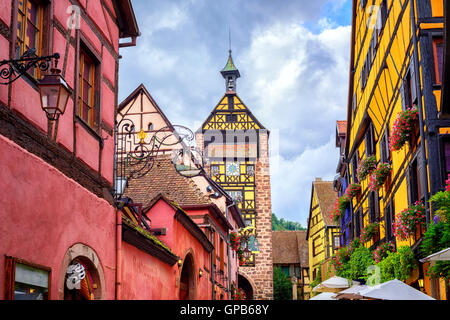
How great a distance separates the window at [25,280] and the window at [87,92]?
8.02ft

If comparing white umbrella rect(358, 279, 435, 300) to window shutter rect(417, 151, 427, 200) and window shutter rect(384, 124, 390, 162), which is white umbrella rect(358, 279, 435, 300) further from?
window shutter rect(384, 124, 390, 162)

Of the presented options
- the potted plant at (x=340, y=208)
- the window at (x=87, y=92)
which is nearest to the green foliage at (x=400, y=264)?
the window at (x=87, y=92)

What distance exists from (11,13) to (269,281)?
3333 centimetres

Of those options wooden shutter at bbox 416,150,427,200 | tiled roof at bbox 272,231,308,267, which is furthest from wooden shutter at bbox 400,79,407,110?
tiled roof at bbox 272,231,308,267

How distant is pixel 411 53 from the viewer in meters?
13.0

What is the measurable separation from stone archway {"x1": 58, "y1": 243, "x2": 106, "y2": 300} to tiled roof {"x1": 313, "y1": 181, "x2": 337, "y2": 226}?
27.8 metres

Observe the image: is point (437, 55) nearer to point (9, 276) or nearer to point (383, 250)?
point (383, 250)

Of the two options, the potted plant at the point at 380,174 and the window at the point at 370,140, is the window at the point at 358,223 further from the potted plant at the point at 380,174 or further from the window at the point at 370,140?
the potted plant at the point at 380,174

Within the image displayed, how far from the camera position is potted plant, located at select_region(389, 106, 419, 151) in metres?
12.7

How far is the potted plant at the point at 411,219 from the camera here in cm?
1226

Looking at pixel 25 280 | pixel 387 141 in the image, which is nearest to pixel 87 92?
pixel 25 280

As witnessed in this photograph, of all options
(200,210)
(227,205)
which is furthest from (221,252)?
(200,210)

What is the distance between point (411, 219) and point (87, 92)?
6.75 meters

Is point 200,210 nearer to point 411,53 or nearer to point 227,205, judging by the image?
point 227,205
